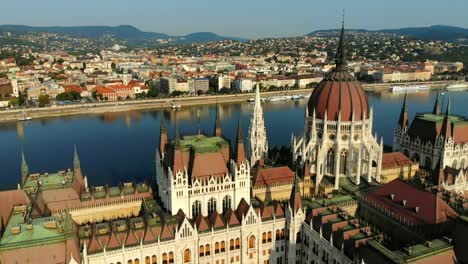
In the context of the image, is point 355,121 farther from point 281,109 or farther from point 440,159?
point 281,109

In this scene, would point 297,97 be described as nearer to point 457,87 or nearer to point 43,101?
point 457,87

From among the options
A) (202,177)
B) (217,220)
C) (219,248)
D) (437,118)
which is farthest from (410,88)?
(219,248)

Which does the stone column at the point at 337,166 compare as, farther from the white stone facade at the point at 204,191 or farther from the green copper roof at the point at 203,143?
the green copper roof at the point at 203,143

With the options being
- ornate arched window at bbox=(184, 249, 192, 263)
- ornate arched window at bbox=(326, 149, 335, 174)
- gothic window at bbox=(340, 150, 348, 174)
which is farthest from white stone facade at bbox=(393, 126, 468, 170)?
ornate arched window at bbox=(184, 249, 192, 263)

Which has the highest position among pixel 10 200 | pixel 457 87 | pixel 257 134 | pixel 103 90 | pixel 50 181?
pixel 257 134

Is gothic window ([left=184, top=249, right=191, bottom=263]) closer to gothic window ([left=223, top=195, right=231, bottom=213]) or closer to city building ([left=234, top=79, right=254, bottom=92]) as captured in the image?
gothic window ([left=223, top=195, right=231, bottom=213])

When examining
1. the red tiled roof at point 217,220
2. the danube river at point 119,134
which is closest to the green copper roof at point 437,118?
the danube river at point 119,134
